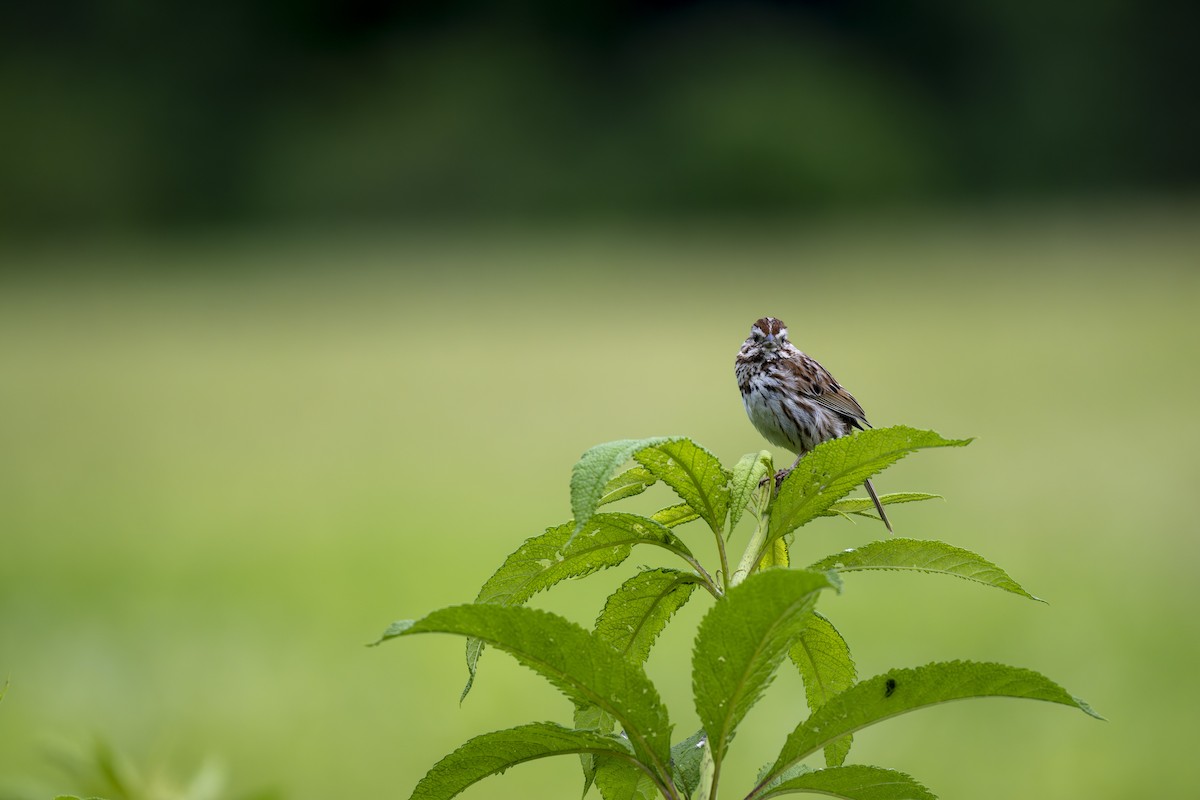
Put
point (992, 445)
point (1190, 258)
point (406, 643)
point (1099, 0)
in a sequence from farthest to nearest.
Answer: point (1099, 0) → point (1190, 258) → point (992, 445) → point (406, 643)

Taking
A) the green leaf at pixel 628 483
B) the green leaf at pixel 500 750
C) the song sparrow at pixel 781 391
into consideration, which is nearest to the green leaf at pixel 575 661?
the green leaf at pixel 500 750

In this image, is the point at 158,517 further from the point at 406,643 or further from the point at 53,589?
the point at 406,643

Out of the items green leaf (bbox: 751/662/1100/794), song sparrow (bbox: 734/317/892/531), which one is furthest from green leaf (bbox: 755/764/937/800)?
song sparrow (bbox: 734/317/892/531)

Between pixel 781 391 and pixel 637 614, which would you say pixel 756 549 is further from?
pixel 781 391

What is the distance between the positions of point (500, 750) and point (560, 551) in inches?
3.4

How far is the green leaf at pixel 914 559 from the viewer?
56cm

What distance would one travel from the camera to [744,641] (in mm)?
474

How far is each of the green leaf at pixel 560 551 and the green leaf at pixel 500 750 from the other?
0.04 metres

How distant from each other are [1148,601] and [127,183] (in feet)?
39.7

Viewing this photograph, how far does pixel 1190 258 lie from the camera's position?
9453 mm

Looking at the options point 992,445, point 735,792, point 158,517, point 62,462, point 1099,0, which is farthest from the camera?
point 1099,0

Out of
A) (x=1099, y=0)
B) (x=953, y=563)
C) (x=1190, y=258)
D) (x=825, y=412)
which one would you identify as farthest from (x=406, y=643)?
(x=1099, y=0)

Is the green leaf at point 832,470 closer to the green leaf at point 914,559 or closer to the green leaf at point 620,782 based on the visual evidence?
the green leaf at point 914,559

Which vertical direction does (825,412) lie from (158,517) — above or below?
below
